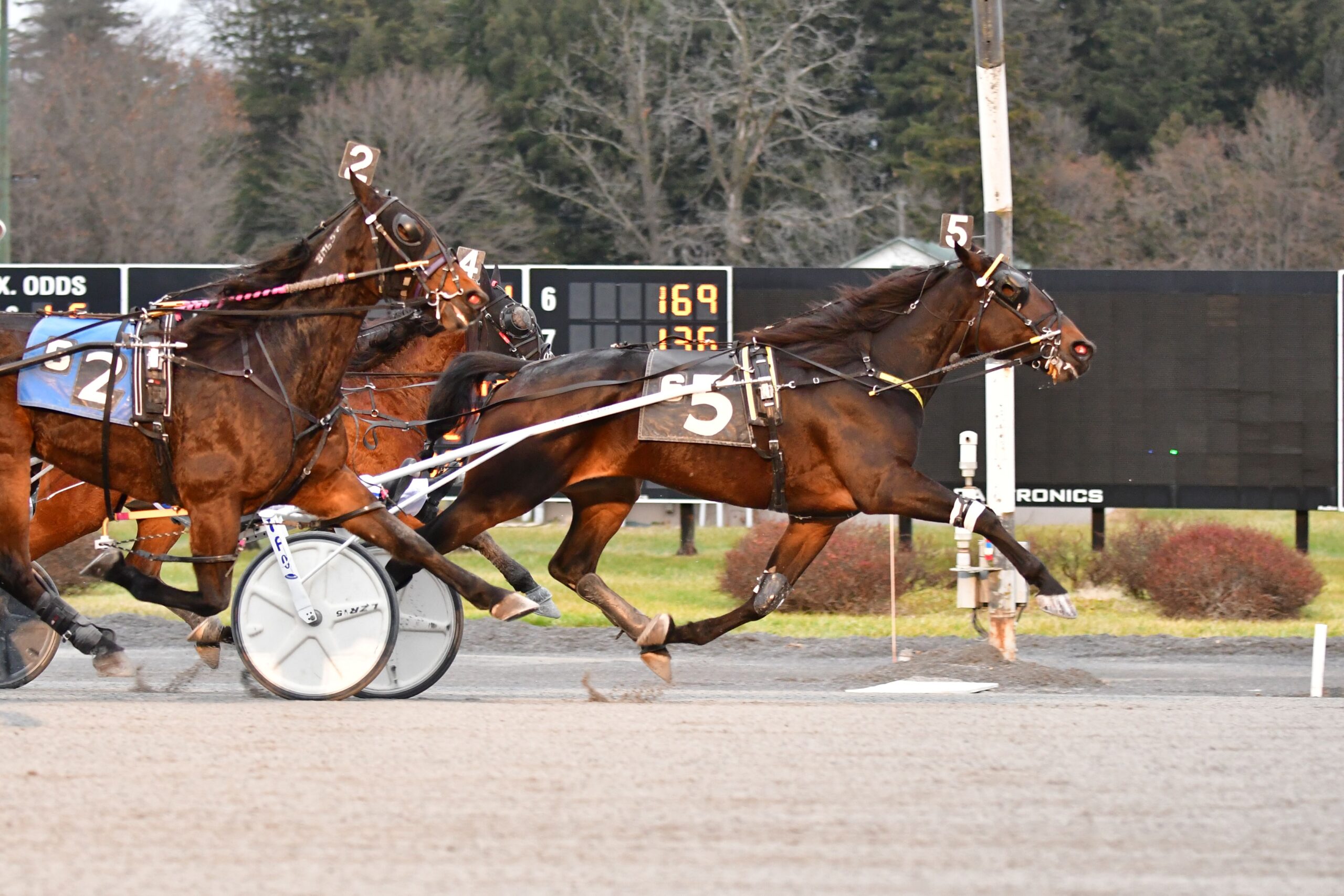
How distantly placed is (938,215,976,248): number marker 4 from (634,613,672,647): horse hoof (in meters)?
2.18

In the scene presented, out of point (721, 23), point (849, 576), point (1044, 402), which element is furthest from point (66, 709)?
point (721, 23)

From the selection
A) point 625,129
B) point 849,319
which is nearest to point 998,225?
point 849,319

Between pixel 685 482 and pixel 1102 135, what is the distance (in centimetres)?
3484

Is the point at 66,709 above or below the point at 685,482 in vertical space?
below

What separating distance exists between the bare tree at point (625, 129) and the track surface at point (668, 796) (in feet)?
82.3

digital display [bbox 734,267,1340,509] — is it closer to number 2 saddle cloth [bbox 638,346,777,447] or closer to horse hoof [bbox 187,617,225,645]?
number 2 saddle cloth [bbox 638,346,777,447]

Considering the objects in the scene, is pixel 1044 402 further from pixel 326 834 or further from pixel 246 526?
pixel 326 834

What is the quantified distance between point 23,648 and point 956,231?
15.3 ft

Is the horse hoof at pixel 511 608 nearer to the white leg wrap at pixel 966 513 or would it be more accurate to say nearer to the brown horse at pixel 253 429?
the brown horse at pixel 253 429

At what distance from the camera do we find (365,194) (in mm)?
7121

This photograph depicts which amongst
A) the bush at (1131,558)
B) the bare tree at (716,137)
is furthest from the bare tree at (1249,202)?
the bush at (1131,558)

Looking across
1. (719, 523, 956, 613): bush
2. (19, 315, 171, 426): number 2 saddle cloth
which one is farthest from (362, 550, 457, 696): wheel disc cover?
(719, 523, 956, 613): bush

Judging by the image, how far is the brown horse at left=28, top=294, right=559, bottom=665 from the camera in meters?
8.13

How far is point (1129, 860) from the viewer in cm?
466
